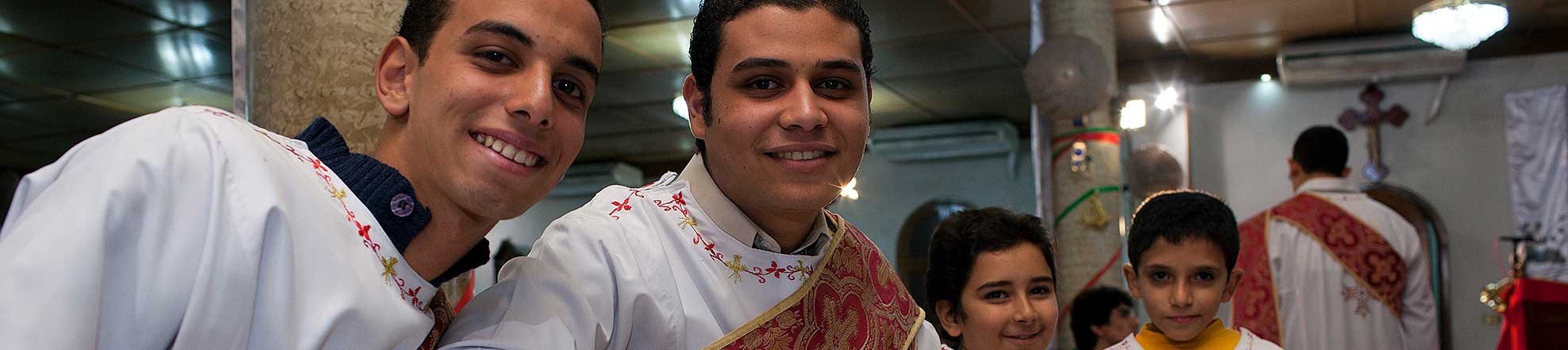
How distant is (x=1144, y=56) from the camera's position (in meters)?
8.02

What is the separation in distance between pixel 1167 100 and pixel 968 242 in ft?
19.6

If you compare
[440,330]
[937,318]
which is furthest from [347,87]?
[937,318]

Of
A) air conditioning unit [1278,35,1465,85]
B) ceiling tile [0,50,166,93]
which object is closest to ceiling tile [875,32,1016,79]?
air conditioning unit [1278,35,1465,85]

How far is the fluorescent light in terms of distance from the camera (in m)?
7.83

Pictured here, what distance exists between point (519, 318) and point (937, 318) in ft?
4.52

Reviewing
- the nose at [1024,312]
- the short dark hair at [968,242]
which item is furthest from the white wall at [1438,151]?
the nose at [1024,312]

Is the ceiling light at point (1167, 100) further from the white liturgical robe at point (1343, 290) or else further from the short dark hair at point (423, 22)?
the short dark hair at point (423, 22)

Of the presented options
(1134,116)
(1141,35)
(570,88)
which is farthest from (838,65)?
(1134,116)

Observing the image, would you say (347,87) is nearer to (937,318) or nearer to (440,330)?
(440,330)

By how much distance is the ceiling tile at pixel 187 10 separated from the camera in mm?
5941

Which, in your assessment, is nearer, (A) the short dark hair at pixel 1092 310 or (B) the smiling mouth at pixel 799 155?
(B) the smiling mouth at pixel 799 155

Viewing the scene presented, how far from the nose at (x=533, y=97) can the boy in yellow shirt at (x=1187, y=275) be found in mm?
1682

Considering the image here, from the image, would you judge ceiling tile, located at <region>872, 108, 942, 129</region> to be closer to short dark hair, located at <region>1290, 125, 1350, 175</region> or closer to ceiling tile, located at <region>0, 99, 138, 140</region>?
short dark hair, located at <region>1290, 125, 1350, 175</region>

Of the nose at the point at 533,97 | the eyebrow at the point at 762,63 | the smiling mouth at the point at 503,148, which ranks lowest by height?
the smiling mouth at the point at 503,148
